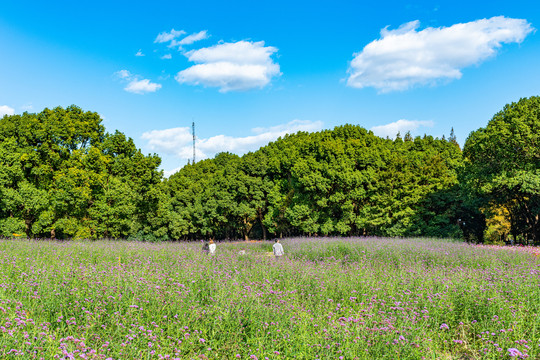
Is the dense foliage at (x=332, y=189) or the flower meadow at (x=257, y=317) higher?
the dense foliage at (x=332, y=189)

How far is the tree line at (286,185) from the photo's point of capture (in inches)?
1045

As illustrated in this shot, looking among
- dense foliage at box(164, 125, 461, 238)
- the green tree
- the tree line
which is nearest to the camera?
the green tree

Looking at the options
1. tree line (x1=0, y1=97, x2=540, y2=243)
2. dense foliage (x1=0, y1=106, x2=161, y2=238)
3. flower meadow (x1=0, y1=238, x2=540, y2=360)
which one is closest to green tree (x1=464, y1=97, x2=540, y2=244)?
tree line (x1=0, y1=97, x2=540, y2=243)

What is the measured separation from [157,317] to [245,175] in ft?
121

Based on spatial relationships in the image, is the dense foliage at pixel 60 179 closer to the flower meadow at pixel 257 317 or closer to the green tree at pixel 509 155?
the flower meadow at pixel 257 317

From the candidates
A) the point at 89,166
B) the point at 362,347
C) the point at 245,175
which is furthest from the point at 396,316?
the point at 245,175

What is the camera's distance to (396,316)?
637cm

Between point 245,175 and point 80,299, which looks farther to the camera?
point 245,175

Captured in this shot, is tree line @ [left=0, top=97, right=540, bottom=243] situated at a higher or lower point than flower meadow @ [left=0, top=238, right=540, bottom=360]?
higher

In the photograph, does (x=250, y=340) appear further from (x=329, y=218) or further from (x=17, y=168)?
(x=329, y=218)

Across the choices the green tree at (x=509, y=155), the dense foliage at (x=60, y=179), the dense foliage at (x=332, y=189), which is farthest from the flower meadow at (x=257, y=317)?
the dense foliage at (x=332, y=189)

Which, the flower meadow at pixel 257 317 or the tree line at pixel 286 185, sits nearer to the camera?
the flower meadow at pixel 257 317

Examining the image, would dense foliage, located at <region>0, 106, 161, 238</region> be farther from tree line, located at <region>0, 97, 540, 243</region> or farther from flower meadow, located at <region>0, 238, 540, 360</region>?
flower meadow, located at <region>0, 238, 540, 360</region>

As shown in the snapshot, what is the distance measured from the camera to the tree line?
2653 cm
